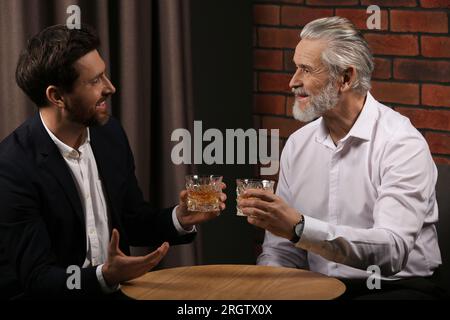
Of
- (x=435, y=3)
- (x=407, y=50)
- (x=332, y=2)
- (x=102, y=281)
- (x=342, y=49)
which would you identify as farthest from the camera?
(x=332, y=2)

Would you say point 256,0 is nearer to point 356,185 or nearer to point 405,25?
point 405,25

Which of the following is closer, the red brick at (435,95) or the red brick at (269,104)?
the red brick at (435,95)

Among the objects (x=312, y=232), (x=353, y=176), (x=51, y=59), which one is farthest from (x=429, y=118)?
(x=51, y=59)

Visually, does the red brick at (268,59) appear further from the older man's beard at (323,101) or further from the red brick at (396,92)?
the older man's beard at (323,101)

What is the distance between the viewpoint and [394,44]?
11.8 ft

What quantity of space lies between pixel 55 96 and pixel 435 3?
1.66 meters

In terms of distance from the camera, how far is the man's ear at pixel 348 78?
2.86 meters

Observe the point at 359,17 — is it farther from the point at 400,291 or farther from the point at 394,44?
the point at 400,291

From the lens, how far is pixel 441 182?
9.45ft

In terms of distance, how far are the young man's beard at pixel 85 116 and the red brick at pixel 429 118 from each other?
147 centimetres

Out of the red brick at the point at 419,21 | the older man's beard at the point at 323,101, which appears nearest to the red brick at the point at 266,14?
the red brick at the point at 419,21

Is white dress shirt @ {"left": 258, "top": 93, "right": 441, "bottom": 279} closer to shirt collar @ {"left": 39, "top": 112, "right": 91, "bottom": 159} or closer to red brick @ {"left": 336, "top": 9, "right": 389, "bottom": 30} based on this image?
shirt collar @ {"left": 39, "top": 112, "right": 91, "bottom": 159}

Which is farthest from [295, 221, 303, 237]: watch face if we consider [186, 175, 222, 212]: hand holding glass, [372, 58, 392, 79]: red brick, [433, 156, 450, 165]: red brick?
[372, 58, 392, 79]: red brick

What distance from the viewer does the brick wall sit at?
11.5 feet
